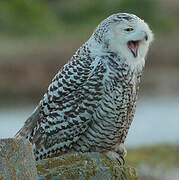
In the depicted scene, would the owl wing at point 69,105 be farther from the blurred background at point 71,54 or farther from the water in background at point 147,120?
the water in background at point 147,120

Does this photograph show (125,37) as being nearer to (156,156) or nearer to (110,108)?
(110,108)

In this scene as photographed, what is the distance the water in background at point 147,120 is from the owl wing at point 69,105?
782 cm

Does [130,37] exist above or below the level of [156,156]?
above

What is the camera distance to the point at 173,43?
20.3 meters

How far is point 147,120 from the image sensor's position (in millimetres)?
15859

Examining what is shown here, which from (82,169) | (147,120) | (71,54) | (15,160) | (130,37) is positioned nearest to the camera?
(15,160)

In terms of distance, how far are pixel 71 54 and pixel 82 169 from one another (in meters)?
14.9

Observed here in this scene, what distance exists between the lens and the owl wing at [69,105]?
15.7ft

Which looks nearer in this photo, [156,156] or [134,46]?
[134,46]

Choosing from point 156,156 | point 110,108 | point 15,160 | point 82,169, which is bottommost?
point 156,156

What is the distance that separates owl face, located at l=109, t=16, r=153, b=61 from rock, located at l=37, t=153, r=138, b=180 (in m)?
1.41

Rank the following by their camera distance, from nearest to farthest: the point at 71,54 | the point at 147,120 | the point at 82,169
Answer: the point at 82,169 → the point at 147,120 → the point at 71,54

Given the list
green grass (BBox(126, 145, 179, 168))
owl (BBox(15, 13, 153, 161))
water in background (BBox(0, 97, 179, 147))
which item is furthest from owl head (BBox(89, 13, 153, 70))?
water in background (BBox(0, 97, 179, 147))

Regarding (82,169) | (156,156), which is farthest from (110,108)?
(156,156)
